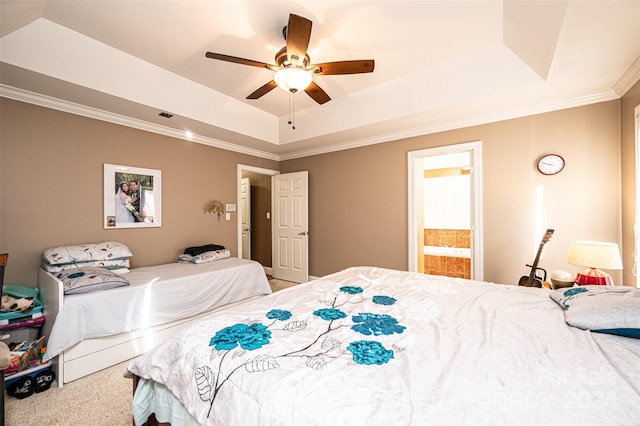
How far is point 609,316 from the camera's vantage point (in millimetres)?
1201

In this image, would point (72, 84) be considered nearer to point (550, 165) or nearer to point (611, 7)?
point (611, 7)

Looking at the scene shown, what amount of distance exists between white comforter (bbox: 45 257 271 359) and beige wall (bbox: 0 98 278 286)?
1.75 feet

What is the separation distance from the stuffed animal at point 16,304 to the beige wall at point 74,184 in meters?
0.53

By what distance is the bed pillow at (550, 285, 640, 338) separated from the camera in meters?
1.16

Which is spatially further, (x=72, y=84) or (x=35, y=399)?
A: (x=72, y=84)

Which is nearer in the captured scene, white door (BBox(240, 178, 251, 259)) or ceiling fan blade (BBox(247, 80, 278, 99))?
ceiling fan blade (BBox(247, 80, 278, 99))

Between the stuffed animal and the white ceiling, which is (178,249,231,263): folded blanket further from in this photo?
the white ceiling

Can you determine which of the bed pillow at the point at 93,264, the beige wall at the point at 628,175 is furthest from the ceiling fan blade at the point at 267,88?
the beige wall at the point at 628,175

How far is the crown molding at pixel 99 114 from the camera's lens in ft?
8.21

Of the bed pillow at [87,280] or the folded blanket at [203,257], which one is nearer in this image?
the bed pillow at [87,280]

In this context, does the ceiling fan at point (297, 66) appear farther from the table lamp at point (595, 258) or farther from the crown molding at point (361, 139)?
the table lamp at point (595, 258)

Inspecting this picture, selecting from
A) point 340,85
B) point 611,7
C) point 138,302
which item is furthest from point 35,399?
point 611,7

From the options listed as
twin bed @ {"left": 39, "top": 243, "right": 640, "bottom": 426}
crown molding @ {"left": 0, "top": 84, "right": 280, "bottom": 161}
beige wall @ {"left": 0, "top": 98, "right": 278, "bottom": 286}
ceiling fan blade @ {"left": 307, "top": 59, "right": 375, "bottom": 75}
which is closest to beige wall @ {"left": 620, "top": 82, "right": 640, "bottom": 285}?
twin bed @ {"left": 39, "top": 243, "right": 640, "bottom": 426}

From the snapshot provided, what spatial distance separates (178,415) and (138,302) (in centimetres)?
166
